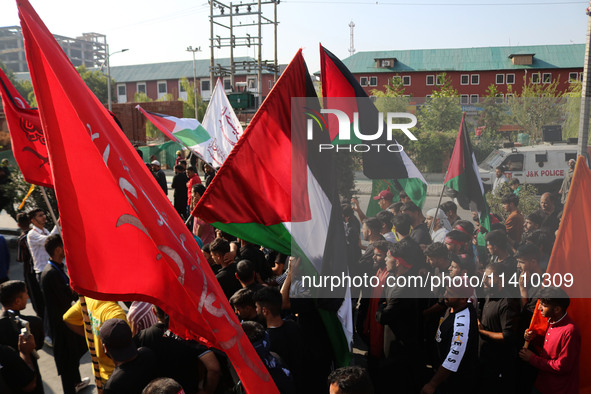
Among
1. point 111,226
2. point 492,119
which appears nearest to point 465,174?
point 111,226

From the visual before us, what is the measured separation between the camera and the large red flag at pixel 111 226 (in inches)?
104

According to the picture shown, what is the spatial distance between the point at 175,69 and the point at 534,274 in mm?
78792

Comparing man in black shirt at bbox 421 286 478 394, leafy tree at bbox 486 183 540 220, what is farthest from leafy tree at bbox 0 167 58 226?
man in black shirt at bbox 421 286 478 394

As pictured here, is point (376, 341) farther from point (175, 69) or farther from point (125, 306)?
point (175, 69)

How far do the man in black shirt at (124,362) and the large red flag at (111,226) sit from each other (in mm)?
417

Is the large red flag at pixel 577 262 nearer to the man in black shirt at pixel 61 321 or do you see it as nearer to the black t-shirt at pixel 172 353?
the black t-shirt at pixel 172 353

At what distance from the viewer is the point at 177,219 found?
3.10 m

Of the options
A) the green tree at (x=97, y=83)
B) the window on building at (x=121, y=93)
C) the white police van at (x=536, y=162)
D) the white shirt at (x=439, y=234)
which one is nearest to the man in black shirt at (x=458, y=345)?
the white shirt at (x=439, y=234)

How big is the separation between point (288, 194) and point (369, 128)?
6.11 ft

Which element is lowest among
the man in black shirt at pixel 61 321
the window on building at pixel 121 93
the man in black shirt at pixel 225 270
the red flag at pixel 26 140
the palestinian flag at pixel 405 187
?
the man in black shirt at pixel 61 321

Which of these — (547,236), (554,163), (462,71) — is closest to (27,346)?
(547,236)

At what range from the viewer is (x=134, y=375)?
304cm

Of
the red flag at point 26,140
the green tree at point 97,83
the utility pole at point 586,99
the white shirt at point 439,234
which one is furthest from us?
the green tree at point 97,83

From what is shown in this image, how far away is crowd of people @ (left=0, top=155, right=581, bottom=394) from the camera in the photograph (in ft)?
11.0
